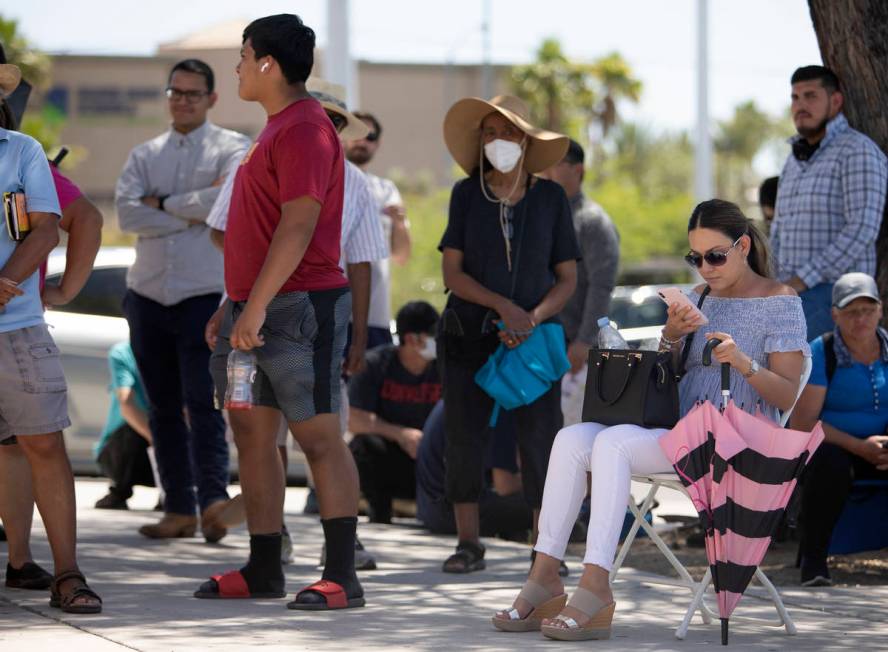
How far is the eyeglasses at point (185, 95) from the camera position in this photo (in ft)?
26.3

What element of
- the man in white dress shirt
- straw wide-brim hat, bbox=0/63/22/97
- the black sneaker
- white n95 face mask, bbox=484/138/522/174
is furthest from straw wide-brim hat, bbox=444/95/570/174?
the black sneaker

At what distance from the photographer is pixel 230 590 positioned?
6.24 metres

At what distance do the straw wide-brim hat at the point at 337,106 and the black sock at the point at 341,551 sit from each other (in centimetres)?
217

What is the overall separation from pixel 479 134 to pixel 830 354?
1.90 metres

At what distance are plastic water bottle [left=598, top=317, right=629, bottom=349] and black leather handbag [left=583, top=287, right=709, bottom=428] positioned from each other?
4.8 inches

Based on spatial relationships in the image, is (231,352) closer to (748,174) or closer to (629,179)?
(629,179)

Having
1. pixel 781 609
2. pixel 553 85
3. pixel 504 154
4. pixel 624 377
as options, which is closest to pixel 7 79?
pixel 504 154

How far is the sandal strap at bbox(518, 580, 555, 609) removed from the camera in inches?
221

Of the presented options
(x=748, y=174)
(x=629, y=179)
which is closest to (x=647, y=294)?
(x=629, y=179)

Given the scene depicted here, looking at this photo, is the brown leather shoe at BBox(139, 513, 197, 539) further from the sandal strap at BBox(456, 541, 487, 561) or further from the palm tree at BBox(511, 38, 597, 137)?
the palm tree at BBox(511, 38, 597, 137)

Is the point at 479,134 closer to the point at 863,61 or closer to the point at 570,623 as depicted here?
the point at 863,61

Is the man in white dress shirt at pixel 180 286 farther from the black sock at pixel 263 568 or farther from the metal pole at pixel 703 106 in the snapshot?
the metal pole at pixel 703 106

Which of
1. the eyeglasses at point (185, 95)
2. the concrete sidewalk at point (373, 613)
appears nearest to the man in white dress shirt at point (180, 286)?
the eyeglasses at point (185, 95)

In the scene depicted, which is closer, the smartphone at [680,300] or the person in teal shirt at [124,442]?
the smartphone at [680,300]
